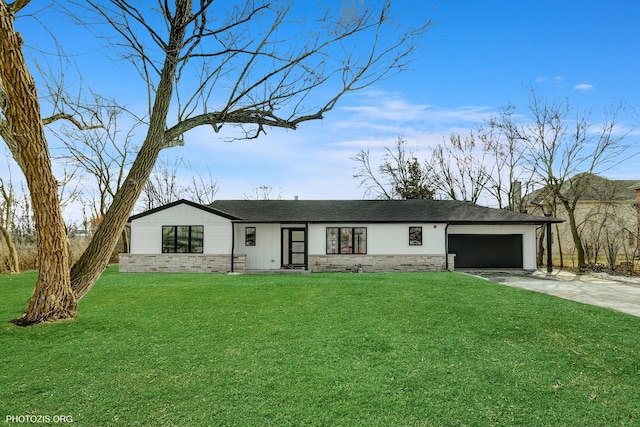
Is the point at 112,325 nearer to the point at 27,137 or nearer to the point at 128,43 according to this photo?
the point at 27,137

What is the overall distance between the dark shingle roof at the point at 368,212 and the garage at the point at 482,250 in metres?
1.20

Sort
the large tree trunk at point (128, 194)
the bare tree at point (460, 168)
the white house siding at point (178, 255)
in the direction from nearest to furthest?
the large tree trunk at point (128, 194), the white house siding at point (178, 255), the bare tree at point (460, 168)

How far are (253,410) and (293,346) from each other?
6.15 ft

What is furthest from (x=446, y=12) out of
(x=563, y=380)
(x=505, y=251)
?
(x=505, y=251)

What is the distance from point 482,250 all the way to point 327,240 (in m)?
7.31

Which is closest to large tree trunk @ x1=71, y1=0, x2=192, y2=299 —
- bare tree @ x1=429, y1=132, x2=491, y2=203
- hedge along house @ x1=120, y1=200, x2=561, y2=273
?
hedge along house @ x1=120, y1=200, x2=561, y2=273

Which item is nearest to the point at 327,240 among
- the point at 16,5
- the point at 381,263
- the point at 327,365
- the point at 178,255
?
the point at 381,263

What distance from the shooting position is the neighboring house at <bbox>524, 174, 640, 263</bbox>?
1689 cm

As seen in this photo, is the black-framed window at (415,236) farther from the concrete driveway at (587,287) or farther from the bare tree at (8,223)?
the bare tree at (8,223)

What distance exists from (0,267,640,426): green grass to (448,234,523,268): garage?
10.5 m

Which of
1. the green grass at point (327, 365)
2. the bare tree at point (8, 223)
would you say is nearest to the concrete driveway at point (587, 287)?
the green grass at point (327, 365)

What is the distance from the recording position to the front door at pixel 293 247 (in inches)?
714

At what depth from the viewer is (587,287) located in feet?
40.2

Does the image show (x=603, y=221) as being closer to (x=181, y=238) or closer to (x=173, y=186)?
(x=181, y=238)
